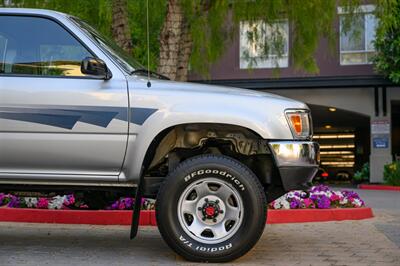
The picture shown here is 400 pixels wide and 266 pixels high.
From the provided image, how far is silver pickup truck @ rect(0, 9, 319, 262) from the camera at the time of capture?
545cm

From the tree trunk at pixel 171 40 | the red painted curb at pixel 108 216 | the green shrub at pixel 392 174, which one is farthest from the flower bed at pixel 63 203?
the green shrub at pixel 392 174

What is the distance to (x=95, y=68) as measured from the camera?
5.51m

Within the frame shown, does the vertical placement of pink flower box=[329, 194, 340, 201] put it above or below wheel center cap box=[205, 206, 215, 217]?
below

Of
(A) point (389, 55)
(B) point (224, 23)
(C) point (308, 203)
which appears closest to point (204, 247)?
(C) point (308, 203)

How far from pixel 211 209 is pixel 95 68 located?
1.63 metres

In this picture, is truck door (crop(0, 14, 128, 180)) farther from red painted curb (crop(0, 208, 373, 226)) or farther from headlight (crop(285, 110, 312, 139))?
red painted curb (crop(0, 208, 373, 226))

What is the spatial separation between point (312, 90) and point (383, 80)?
2496 mm

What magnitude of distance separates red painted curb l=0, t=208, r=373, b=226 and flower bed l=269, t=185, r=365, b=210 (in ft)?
0.64

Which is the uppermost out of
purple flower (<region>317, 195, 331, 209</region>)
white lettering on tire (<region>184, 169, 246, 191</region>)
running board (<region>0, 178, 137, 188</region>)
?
white lettering on tire (<region>184, 169, 246, 191</region>)

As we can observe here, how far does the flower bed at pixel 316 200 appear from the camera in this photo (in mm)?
8672

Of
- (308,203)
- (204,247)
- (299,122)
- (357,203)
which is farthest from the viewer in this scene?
(357,203)

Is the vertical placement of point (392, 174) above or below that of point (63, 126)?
below

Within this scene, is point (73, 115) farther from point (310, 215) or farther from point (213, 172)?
point (310, 215)

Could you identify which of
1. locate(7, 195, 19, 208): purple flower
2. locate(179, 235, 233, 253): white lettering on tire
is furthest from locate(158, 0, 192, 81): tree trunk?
locate(179, 235, 233, 253): white lettering on tire
